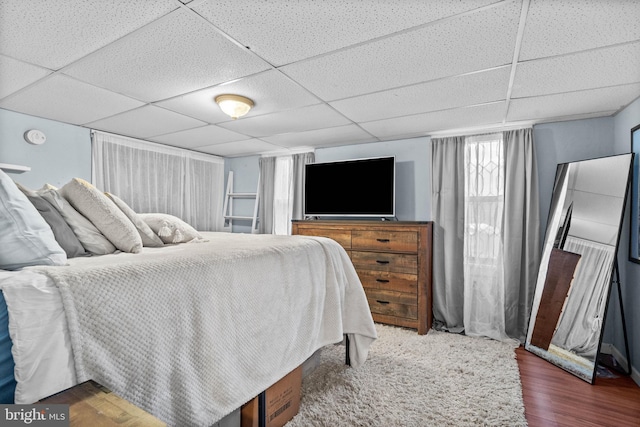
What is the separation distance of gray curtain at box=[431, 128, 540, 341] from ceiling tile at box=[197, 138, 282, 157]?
2.28 metres

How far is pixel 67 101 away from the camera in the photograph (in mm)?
2641

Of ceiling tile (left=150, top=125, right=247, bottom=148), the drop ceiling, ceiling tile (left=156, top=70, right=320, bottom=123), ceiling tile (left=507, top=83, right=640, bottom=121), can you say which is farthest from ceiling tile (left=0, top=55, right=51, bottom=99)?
ceiling tile (left=507, top=83, right=640, bottom=121)

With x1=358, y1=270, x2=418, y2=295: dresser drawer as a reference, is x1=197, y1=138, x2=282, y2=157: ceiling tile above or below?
above

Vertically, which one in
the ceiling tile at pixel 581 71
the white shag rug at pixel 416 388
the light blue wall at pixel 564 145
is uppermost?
the ceiling tile at pixel 581 71

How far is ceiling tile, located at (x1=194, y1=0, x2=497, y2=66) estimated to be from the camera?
1.42 meters

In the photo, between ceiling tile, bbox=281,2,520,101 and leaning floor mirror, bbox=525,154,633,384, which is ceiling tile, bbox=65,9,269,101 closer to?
ceiling tile, bbox=281,2,520,101

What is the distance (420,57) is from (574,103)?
1665 mm

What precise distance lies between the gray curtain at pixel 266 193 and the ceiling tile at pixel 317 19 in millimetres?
2995

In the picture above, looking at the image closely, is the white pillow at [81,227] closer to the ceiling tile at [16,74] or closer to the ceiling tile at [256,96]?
the ceiling tile at [16,74]

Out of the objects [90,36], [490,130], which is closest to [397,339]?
[490,130]

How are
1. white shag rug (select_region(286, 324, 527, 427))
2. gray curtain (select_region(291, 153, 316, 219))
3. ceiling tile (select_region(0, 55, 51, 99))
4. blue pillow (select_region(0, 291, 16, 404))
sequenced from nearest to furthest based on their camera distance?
1. blue pillow (select_region(0, 291, 16, 404))
2. white shag rug (select_region(286, 324, 527, 427))
3. ceiling tile (select_region(0, 55, 51, 99))
4. gray curtain (select_region(291, 153, 316, 219))

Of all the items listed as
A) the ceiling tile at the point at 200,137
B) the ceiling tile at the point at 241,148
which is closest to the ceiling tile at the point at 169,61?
the ceiling tile at the point at 200,137

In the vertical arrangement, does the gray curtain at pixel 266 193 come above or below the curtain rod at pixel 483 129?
below

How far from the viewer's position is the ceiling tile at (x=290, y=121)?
9.56ft
